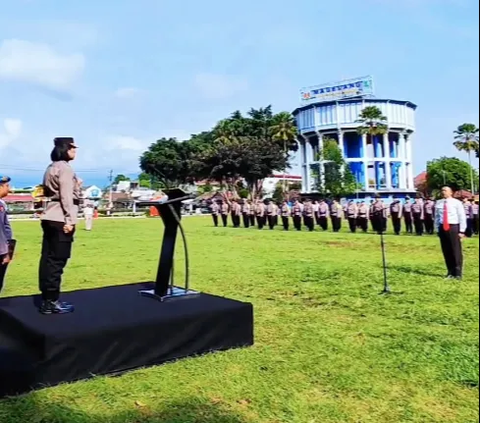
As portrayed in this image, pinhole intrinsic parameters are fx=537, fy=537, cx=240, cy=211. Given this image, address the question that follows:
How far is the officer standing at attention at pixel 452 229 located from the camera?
7.71 m

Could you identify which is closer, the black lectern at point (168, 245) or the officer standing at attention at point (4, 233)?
the black lectern at point (168, 245)

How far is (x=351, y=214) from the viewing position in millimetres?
18469

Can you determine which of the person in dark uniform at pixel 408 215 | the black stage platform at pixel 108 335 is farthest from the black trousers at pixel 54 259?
the person in dark uniform at pixel 408 215

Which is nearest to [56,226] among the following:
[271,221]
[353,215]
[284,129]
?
[353,215]

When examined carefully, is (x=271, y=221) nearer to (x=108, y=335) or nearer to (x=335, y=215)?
(x=335, y=215)

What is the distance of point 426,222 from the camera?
17.1 m

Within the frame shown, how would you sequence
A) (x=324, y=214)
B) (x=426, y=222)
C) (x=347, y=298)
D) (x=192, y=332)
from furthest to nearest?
1. (x=324, y=214)
2. (x=426, y=222)
3. (x=347, y=298)
4. (x=192, y=332)

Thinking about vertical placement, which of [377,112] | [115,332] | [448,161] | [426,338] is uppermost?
[377,112]

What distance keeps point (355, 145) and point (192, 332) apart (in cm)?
5237

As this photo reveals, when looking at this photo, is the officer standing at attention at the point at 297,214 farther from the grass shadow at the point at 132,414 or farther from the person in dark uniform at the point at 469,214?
the grass shadow at the point at 132,414

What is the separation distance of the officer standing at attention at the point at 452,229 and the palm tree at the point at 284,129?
41836 millimetres

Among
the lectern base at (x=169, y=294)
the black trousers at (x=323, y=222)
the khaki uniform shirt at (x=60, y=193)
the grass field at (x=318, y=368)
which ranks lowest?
the grass field at (x=318, y=368)

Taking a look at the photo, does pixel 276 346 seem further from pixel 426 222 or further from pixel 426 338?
pixel 426 222

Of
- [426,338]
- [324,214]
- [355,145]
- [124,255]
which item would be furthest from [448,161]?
[426,338]
